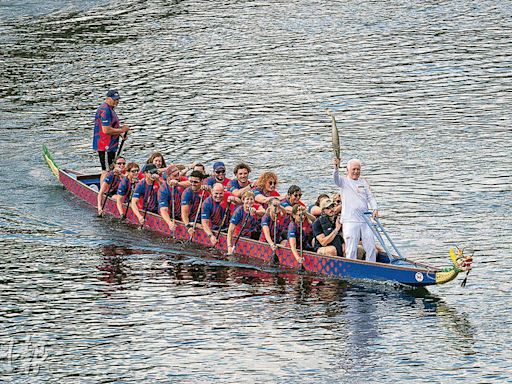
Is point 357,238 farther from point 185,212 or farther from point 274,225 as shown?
point 185,212

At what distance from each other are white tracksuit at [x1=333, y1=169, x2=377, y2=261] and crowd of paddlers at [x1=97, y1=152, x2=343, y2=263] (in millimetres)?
798

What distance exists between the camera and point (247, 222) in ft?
93.1

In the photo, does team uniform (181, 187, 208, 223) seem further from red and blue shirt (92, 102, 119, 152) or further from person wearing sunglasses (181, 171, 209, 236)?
red and blue shirt (92, 102, 119, 152)

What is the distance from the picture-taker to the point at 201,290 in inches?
1029

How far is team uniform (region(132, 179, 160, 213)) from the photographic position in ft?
103

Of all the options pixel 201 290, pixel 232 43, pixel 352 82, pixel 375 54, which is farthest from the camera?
pixel 232 43

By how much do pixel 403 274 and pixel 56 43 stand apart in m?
36.2

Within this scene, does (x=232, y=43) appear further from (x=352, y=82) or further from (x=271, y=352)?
(x=271, y=352)

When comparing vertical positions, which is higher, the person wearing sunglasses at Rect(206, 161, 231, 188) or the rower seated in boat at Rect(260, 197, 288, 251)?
the person wearing sunglasses at Rect(206, 161, 231, 188)

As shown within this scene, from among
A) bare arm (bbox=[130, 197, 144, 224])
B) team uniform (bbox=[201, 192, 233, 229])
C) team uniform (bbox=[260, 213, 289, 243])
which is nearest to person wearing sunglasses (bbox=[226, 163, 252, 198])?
team uniform (bbox=[201, 192, 233, 229])

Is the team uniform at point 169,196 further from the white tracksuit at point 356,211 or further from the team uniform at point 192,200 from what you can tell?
the white tracksuit at point 356,211

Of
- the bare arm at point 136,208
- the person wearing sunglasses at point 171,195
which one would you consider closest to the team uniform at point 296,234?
the person wearing sunglasses at point 171,195

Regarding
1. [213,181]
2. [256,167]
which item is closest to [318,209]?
[213,181]

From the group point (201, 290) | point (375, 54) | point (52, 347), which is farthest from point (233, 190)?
point (375, 54)
